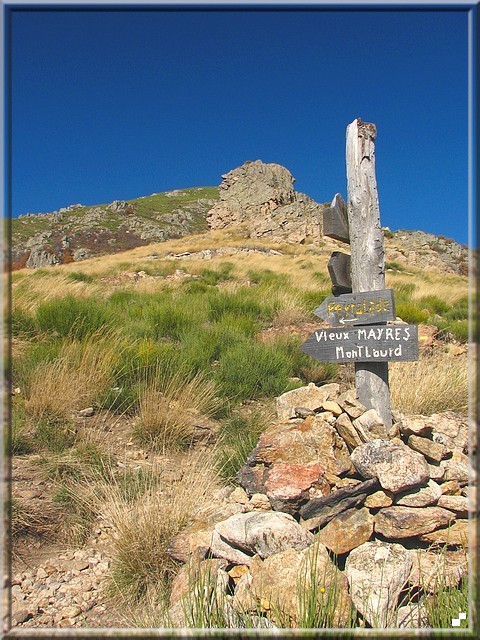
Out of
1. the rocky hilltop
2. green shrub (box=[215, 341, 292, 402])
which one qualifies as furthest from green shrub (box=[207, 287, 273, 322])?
the rocky hilltop

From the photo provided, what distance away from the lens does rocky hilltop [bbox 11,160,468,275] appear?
35.7 m

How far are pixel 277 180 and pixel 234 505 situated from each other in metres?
56.7

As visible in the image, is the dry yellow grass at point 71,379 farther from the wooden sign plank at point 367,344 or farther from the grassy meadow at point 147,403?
the wooden sign plank at point 367,344

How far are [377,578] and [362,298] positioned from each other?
81.2 inches

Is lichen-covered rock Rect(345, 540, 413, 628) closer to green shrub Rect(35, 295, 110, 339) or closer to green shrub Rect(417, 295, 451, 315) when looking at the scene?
green shrub Rect(35, 295, 110, 339)

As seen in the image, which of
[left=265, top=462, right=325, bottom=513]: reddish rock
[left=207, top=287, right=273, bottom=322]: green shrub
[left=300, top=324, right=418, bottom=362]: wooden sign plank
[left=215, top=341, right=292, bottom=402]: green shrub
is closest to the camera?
[left=265, top=462, right=325, bottom=513]: reddish rock

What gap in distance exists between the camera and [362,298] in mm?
3576

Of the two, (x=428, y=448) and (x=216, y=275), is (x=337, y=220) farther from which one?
(x=216, y=275)

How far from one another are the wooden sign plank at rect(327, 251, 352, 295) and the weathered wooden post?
11 cm

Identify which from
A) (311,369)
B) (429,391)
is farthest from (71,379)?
(429,391)

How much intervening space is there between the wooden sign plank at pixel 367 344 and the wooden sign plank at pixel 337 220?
2.74 feet

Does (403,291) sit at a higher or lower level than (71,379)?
higher

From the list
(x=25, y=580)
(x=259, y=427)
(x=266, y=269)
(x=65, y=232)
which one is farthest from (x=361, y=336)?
(x=65, y=232)

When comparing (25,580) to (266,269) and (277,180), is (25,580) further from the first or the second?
(277,180)
